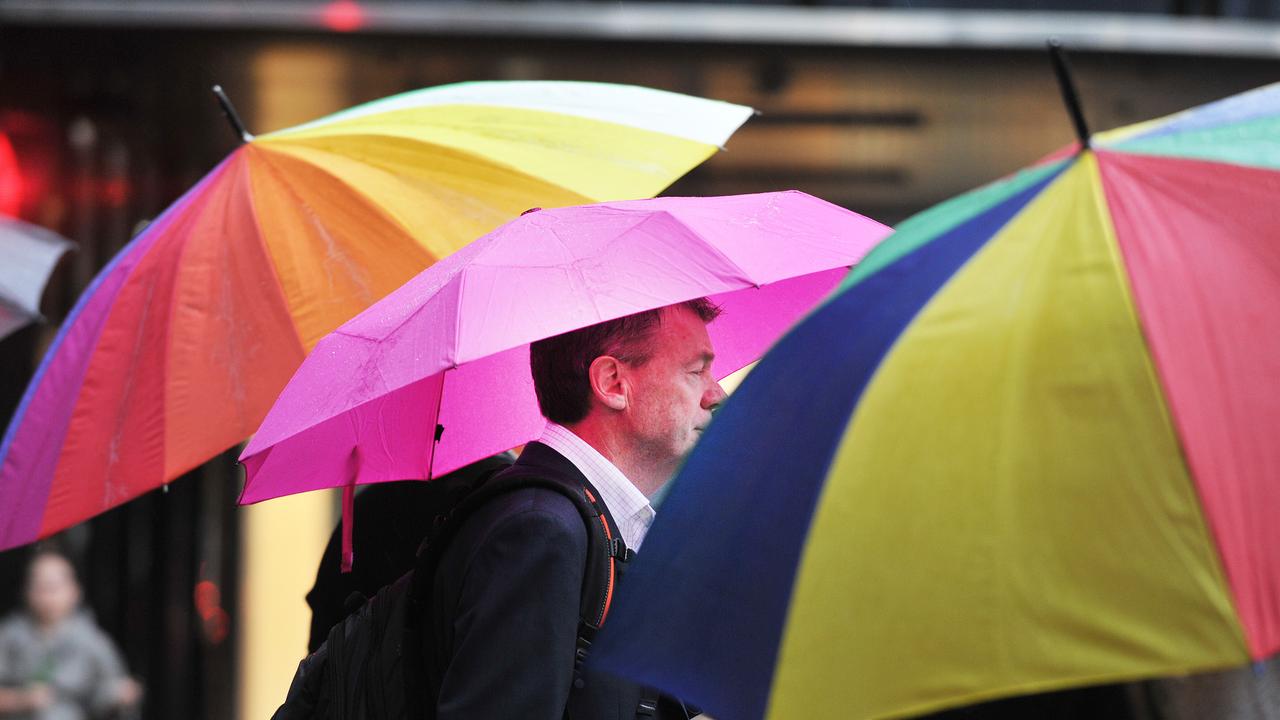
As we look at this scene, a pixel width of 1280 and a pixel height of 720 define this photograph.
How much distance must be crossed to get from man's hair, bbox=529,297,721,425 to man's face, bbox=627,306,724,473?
0.03m

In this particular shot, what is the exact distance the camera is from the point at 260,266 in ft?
10.9

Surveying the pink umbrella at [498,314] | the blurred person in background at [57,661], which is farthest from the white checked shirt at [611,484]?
the blurred person in background at [57,661]

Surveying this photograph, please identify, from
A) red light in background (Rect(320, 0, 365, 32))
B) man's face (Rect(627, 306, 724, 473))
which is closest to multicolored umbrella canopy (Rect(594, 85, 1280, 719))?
man's face (Rect(627, 306, 724, 473))

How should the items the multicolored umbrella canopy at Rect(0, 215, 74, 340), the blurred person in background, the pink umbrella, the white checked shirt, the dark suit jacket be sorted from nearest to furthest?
the dark suit jacket, the pink umbrella, the white checked shirt, the multicolored umbrella canopy at Rect(0, 215, 74, 340), the blurred person in background

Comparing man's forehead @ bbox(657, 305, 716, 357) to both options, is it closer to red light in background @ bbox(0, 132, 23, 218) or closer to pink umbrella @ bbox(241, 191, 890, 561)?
pink umbrella @ bbox(241, 191, 890, 561)

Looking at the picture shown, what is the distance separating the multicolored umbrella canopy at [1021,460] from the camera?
1665 millimetres

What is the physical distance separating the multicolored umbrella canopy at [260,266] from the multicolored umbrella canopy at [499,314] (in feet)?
0.89

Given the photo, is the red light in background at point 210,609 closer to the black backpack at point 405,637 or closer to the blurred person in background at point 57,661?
the blurred person in background at point 57,661

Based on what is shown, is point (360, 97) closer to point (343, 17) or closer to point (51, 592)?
point (343, 17)

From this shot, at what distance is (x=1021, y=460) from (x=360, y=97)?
7.15 meters

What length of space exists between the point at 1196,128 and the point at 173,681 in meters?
8.01

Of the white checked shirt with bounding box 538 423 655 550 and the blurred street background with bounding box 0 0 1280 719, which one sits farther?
the blurred street background with bounding box 0 0 1280 719

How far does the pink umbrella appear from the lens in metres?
2.49

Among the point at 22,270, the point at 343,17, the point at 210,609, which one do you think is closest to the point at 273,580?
the point at 210,609
